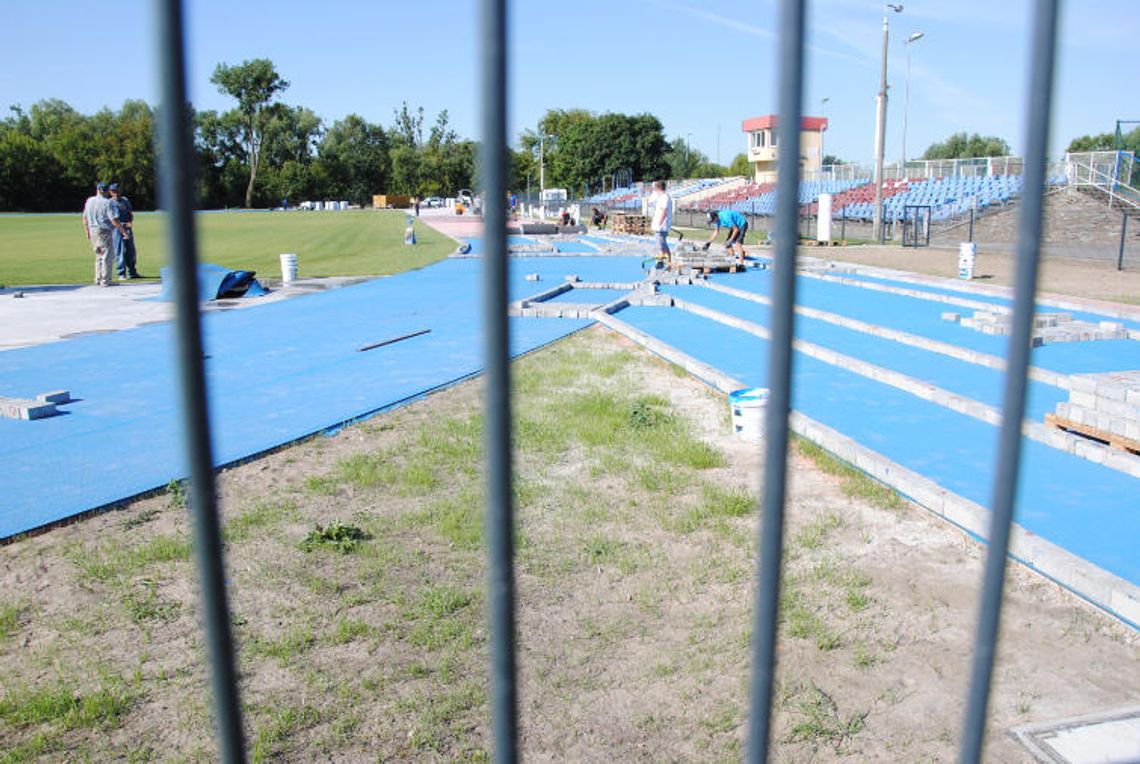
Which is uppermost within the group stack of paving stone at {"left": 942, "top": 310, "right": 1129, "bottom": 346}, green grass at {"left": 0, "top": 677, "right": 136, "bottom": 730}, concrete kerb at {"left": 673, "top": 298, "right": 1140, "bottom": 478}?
stack of paving stone at {"left": 942, "top": 310, "right": 1129, "bottom": 346}

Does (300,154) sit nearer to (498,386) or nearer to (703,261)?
(703,261)

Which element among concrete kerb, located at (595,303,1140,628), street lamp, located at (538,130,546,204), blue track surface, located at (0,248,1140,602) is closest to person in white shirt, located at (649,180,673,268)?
blue track surface, located at (0,248,1140,602)

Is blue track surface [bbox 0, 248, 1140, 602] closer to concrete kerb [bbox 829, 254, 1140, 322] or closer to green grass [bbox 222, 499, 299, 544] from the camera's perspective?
green grass [bbox 222, 499, 299, 544]

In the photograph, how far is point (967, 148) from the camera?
91.9 meters

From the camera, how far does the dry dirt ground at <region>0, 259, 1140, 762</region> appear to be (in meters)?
2.98

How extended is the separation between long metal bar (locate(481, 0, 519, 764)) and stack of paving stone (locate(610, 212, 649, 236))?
3381 cm

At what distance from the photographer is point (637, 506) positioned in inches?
199

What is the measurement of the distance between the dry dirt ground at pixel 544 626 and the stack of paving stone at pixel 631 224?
29476mm

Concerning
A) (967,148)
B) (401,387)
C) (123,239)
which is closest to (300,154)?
(967,148)

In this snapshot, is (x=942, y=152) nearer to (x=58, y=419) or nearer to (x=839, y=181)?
(x=839, y=181)

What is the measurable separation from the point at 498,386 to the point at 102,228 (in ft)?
58.5

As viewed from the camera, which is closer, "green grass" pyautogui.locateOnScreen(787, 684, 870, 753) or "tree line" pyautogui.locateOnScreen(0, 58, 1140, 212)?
"green grass" pyautogui.locateOnScreen(787, 684, 870, 753)

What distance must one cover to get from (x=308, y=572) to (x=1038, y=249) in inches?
151

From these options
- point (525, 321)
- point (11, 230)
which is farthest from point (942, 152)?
point (525, 321)
